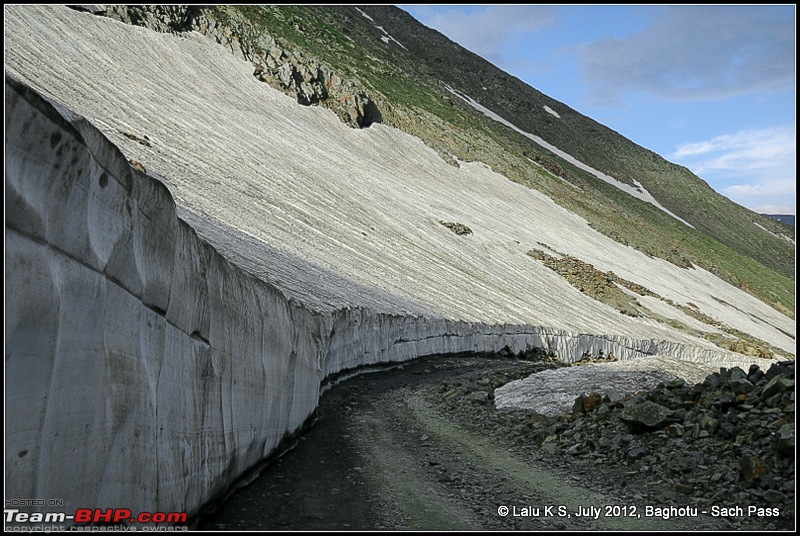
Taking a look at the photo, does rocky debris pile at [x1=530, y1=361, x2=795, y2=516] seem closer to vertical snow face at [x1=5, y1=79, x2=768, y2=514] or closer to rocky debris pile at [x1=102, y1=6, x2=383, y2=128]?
vertical snow face at [x1=5, y1=79, x2=768, y2=514]

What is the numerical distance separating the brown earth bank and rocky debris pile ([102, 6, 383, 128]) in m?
54.7

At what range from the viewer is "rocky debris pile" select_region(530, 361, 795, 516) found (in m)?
8.81

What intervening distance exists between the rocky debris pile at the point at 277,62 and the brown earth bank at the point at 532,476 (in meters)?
54.7

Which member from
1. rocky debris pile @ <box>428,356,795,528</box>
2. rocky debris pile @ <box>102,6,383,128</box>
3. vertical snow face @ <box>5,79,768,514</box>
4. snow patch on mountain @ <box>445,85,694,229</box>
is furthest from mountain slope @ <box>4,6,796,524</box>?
snow patch on mountain @ <box>445,85,694,229</box>

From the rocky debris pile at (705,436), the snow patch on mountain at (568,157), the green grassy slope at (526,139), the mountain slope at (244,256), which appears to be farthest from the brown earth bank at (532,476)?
the snow patch on mountain at (568,157)

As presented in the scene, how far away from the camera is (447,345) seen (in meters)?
30.6

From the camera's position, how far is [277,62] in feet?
217

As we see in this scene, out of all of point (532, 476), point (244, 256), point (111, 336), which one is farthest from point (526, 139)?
point (111, 336)

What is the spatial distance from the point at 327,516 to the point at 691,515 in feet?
15.0

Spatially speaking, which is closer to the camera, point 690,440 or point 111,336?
point 111,336

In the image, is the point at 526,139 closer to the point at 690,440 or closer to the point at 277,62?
the point at 277,62

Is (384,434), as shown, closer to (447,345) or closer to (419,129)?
(447,345)

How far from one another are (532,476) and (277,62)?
62353mm

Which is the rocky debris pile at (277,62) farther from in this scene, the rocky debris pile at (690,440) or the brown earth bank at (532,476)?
the rocky debris pile at (690,440)
